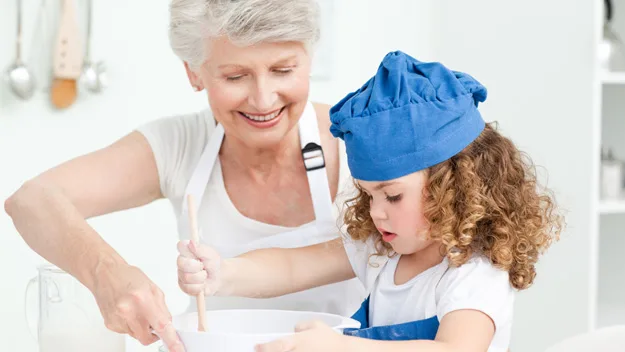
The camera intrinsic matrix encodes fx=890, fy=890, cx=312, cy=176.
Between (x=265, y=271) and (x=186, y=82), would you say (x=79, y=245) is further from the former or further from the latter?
(x=186, y=82)

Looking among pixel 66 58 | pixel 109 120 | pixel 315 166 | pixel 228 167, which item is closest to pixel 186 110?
pixel 109 120

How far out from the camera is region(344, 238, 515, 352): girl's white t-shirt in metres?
1.27

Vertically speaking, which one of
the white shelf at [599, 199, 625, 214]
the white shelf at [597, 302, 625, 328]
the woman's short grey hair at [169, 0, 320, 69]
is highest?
the woman's short grey hair at [169, 0, 320, 69]

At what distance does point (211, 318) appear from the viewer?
1.29 metres

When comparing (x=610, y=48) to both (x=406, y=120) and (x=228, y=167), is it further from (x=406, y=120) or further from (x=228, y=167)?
(x=406, y=120)

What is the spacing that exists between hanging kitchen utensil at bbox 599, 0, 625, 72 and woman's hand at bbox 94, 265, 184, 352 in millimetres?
1995

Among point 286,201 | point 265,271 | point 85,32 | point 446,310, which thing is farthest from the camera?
point 85,32

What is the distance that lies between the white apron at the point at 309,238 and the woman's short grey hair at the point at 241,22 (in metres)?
0.25

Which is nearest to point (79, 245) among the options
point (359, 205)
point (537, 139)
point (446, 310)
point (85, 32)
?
point (359, 205)

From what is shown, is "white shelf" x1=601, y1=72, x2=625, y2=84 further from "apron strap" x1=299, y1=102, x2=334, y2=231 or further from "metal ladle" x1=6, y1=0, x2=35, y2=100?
"metal ladle" x1=6, y1=0, x2=35, y2=100

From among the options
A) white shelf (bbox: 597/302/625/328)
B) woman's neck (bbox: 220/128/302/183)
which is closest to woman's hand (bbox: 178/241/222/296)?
woman's neck (bbox: 220/128/302/183)

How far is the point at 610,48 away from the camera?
9.33 feet

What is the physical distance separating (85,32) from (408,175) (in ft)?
5.86

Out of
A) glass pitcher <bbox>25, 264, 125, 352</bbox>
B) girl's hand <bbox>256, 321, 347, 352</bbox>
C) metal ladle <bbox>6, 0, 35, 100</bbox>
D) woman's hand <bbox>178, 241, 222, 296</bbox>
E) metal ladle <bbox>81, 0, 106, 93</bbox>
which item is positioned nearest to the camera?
girl's hand <bbox>256, 321, 347, 352</bbox>
